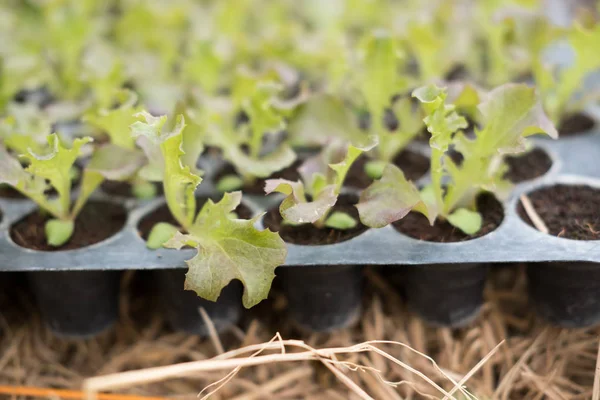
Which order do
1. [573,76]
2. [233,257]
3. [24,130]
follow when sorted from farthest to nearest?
1. [573,76]
2. [24,130]
3. [233,257]

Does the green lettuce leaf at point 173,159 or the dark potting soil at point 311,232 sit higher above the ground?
the green lettuce leaf at point 173,159

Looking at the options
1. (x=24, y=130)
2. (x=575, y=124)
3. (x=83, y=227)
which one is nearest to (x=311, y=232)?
(x=83, y=227)

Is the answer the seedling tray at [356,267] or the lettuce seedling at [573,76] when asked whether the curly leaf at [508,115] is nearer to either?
the seedling tray at [356,267]

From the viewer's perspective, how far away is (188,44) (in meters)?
1.51

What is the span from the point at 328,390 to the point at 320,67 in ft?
2.56

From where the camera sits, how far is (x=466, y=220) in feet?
2.74

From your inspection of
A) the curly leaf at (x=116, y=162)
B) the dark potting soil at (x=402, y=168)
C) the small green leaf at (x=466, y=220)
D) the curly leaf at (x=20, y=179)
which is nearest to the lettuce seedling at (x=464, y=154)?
the small green leaf at (x=466, y=220)

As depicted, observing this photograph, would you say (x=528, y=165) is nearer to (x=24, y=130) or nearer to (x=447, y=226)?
(x=447, y=226)

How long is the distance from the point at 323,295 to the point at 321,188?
16 centimetres

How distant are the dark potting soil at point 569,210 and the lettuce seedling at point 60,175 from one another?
616mm

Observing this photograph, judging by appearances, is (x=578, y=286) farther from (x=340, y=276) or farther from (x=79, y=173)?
(x=79, y=173)

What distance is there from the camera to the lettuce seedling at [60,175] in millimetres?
807

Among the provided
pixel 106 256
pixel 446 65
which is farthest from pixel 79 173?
pixel 446 65

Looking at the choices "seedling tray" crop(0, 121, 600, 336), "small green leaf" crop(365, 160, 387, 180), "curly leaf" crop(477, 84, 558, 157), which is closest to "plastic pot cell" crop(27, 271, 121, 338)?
"seedling tray" crop(0, 121, 600, 336)
